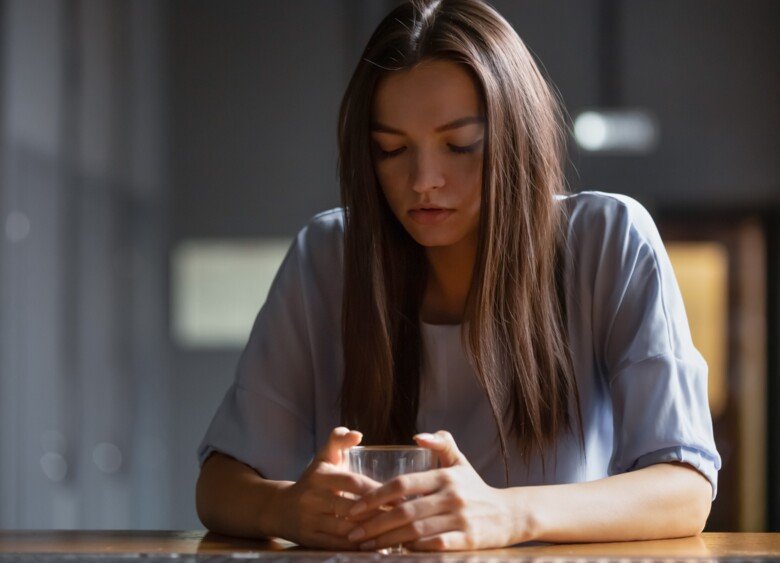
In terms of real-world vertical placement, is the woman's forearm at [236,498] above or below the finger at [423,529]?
below

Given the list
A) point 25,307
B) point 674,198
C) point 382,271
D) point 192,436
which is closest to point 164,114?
point 192,436

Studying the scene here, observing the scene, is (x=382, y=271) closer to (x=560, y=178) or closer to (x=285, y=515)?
(x=560, y=178)

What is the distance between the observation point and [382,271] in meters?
1.54

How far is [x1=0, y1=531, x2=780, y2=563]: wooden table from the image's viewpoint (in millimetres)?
1081

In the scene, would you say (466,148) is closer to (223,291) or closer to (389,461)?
(389,461)

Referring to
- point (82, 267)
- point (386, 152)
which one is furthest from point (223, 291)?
point (386, 152)

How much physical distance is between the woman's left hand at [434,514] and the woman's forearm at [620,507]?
0.04 meters

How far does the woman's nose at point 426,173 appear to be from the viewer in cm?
139

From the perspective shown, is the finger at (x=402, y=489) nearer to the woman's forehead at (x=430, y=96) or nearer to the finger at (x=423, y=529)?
the finger at (x=423, y=529)

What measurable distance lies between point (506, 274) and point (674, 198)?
4512 millimetres

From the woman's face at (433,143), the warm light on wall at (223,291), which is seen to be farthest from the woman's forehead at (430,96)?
the warm light on wall at (223,291)

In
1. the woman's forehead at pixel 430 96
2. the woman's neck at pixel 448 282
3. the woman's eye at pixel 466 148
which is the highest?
the woman's forehead at pixel 430 96

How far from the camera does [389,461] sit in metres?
1.15

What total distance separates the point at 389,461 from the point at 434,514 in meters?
0.07
